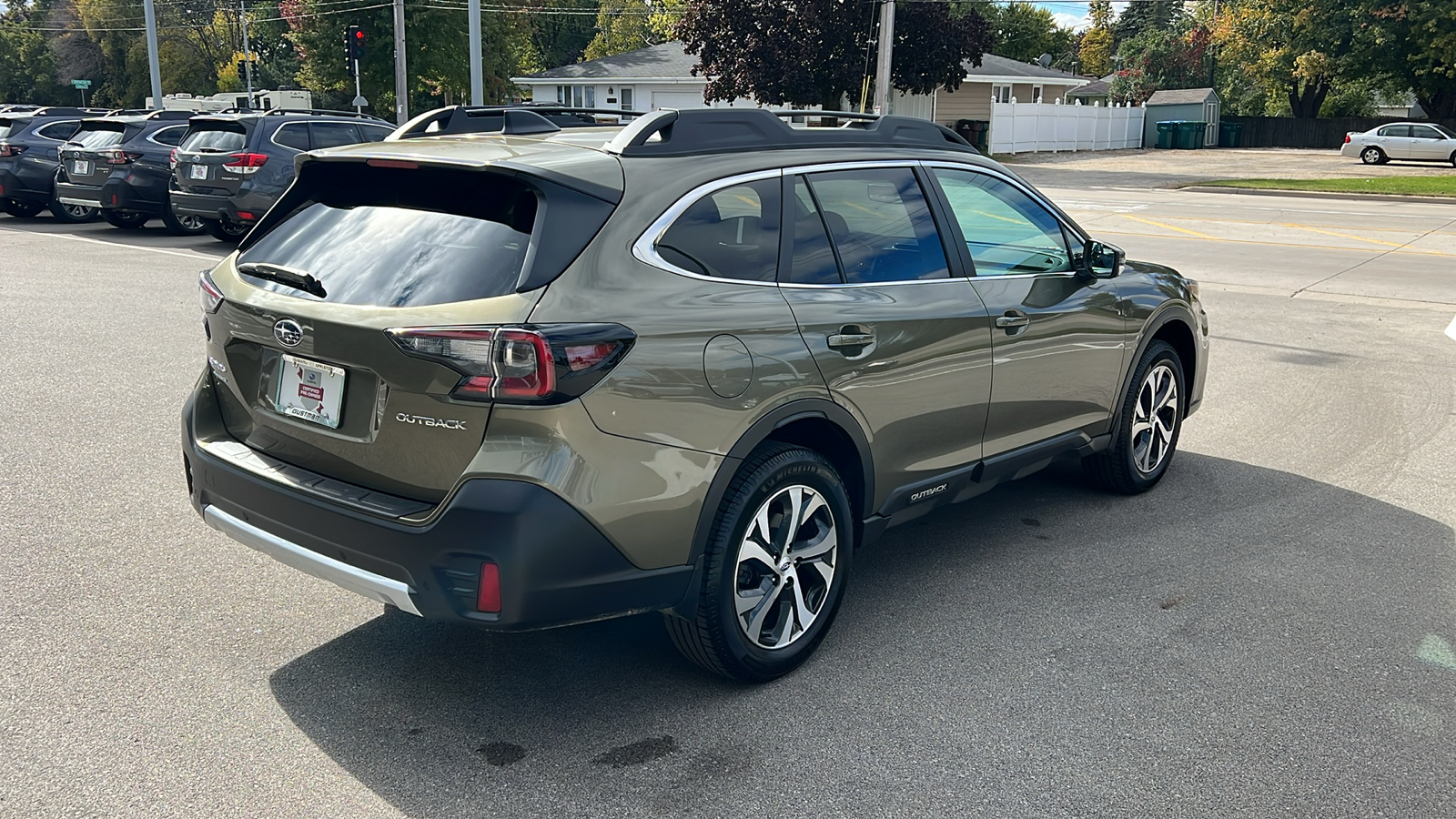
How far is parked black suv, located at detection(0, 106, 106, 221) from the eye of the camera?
1923 cm

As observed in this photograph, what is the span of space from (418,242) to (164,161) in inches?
639

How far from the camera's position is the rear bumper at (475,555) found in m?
3.11

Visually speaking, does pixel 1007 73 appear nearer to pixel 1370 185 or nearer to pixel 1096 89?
pixel 1370 185

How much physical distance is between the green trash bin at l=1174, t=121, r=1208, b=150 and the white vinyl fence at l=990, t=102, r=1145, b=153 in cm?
193

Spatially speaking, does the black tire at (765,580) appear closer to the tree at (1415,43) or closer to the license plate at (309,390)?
the license plate at (309,390)

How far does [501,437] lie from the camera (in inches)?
122

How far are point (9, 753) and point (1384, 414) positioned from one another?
7518 mm

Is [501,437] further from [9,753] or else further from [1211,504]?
[1211,504]

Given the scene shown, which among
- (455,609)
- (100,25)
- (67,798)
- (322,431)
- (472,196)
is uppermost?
(100,25)

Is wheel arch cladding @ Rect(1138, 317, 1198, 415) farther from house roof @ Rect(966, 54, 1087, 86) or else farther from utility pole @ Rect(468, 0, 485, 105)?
house roof @ Rect(966, 54, 1087, 86)

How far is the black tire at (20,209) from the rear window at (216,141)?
22.4 feet

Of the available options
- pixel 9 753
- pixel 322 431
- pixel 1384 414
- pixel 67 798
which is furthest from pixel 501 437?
pixel 1384 414

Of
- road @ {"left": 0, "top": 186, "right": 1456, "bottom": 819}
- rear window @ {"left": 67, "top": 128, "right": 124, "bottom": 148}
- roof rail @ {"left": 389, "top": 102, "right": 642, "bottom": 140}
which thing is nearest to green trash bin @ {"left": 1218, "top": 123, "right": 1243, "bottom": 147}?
rear window @ {"left": 67, "top": 128, "right": 124, "bottom": 148}

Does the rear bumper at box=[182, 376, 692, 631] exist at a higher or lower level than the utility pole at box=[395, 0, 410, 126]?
lower
